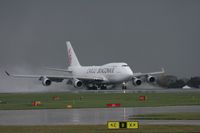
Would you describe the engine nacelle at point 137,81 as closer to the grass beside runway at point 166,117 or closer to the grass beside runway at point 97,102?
the grass beside runway at point 97,102

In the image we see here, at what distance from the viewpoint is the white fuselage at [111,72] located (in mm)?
115969

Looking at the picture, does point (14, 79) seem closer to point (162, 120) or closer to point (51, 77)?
point (51, 77)

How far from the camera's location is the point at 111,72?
119 metres

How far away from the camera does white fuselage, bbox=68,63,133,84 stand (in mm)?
115969

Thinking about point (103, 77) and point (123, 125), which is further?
point (103, 77)

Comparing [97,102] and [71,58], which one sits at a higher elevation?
[71,58]

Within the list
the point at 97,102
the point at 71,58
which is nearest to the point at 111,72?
the point at 71,58

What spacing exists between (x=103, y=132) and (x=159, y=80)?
317ft

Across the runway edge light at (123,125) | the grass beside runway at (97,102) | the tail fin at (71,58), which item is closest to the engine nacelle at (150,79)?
the tail fin at (71,58)

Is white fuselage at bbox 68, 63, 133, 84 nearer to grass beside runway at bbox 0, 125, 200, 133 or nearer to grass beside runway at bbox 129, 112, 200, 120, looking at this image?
grass beside runway at bbox 129, 112, 200, 120

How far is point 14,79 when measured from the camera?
438 ft

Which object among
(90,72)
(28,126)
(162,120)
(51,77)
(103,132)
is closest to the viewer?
(103,132)

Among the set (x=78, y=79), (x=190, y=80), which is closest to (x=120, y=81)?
(x=78, y=79)

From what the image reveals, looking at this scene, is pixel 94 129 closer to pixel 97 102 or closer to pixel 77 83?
pixel 97 102
